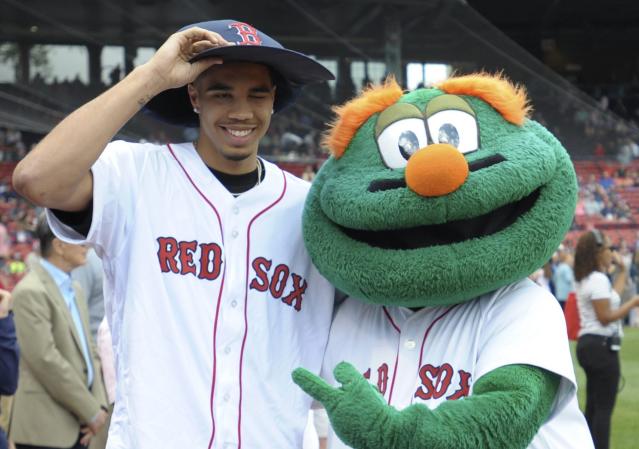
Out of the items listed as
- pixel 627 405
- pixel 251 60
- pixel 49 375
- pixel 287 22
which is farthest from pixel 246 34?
pixel 287 22

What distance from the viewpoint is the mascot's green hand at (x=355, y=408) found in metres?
2.12

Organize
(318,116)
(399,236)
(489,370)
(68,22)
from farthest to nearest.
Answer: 1. (318,116)
2. (68,22)
3. (399,236)
4. (489,370)

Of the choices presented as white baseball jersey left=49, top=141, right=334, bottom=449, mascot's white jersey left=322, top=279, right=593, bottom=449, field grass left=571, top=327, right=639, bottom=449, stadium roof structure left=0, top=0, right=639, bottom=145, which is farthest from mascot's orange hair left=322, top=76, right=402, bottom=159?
stadium roof structure left=0, top=0, right=639, bottom=145

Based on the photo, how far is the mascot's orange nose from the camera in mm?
2332

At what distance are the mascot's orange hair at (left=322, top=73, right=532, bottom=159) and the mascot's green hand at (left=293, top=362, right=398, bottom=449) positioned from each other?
741mm

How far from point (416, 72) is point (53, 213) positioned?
21.8 metres

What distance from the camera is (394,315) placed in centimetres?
260

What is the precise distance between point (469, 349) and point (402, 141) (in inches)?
21.7

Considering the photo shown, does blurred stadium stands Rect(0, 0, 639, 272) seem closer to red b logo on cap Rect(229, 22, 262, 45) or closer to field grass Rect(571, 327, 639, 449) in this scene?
field grass Rect(571, 327, 639, 449)

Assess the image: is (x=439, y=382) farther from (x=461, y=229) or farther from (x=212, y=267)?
(x=212, y=267)

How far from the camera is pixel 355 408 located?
83.7 inches

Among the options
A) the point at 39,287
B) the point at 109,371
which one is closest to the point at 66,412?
the point at 109,371

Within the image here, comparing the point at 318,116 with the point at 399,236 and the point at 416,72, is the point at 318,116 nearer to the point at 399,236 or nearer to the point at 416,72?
the point at 416,72

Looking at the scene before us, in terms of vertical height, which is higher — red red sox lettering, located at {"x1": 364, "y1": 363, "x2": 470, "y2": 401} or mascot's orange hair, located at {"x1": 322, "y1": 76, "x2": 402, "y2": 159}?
mascot's orange hair, located at {"x1": 322, "y1": 76, "x2": 402, "y2": 159}
